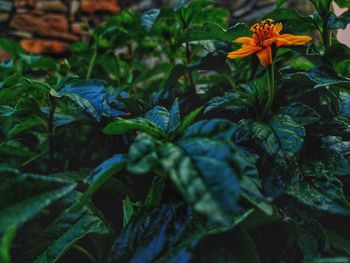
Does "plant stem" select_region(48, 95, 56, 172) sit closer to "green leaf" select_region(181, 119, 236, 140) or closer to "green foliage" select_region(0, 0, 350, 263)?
"green foliage" select_region(0, 0, 350, 263)

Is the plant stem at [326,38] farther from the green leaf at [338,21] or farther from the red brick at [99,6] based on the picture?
the red brick at [99,6]

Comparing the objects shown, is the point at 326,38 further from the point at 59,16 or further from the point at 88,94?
the point at 59,16

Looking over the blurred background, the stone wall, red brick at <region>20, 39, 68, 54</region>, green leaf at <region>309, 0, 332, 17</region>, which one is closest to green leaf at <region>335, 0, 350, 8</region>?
green leaf at <region>309, 0, 332, 17</region>

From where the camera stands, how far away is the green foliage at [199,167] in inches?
19.4

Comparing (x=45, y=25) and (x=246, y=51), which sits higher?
(x=246, y=51)

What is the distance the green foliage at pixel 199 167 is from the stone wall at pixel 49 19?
3.86 ft

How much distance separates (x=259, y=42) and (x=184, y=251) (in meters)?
0.40

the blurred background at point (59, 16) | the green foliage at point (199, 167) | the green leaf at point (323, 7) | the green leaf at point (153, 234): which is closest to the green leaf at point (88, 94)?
the green foliage at point (199, 167)

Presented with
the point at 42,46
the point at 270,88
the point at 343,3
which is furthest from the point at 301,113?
the point at 42,46

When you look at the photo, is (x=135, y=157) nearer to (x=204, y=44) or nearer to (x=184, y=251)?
(x=184, y=251)

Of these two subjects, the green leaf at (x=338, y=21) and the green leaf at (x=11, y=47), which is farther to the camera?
the green leaf at (x=11, y=47)

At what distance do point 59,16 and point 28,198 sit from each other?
211cm

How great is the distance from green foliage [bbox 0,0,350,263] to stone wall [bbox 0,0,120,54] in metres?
1.18

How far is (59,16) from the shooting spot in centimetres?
243
